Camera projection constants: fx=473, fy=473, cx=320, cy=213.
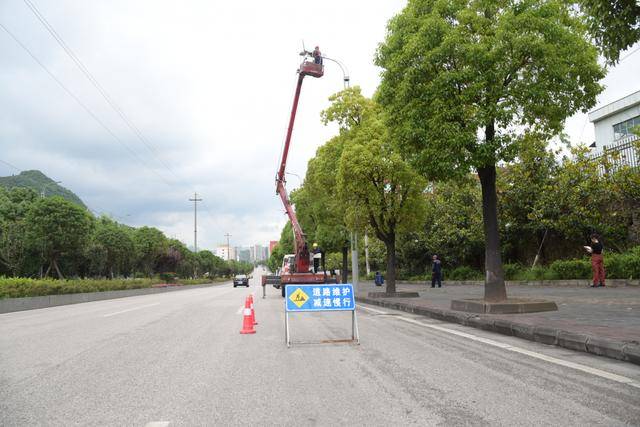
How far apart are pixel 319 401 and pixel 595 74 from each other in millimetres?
9344

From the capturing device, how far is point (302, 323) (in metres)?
10.5

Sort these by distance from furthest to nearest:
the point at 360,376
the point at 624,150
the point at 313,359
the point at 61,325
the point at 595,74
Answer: the point at 624,150 → the point at 61,325 → the point at 595,74 → the point at 313,359 → the point at 360,376

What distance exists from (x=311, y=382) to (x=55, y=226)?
36.8m

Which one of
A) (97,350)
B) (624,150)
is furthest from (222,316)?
(624,150)

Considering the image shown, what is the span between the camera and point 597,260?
1543cm

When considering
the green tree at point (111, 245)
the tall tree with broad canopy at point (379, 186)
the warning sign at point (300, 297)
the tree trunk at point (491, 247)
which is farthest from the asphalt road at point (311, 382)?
the green tree at point (111, 245)

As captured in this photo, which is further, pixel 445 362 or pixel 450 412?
pixel 445 362

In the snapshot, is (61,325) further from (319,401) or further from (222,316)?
(319,401)

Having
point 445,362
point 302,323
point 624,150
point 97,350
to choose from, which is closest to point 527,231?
point 624,150

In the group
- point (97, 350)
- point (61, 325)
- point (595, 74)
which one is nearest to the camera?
point (97, 350)

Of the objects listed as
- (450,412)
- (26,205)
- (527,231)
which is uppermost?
(26,205)

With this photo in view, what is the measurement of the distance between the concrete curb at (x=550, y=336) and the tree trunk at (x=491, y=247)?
0.90 metres

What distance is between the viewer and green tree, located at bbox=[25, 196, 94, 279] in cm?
3553

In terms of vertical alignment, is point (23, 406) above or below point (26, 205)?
below
